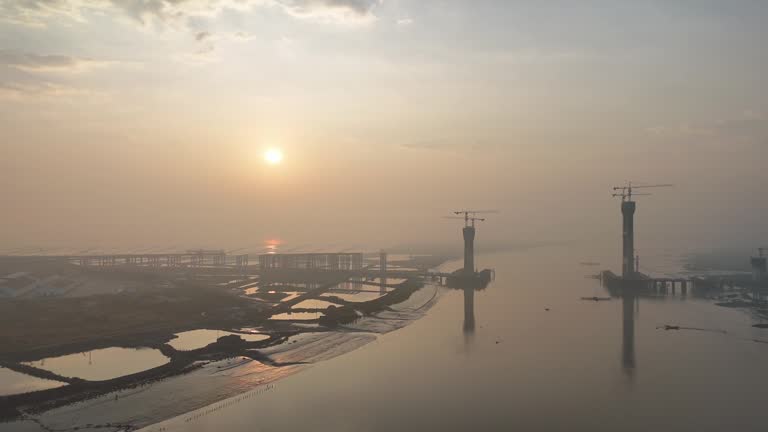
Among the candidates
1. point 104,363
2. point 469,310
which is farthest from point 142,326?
point 469,310

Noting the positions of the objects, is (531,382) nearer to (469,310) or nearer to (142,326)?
(469,310)

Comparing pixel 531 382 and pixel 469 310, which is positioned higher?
pixel 469 310

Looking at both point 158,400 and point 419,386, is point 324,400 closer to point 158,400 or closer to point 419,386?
point 419,386

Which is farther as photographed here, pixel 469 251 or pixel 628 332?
pixel 469 251

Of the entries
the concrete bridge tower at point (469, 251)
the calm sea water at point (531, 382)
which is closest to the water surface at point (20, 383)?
the calm sea water at point (531, 382)

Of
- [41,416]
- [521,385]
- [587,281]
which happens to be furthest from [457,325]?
[587,281]

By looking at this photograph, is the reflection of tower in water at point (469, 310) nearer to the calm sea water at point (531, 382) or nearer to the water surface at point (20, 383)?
the calm sea water at point (531, 382)
